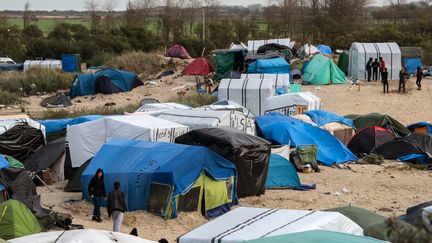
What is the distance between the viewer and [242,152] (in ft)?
47.1

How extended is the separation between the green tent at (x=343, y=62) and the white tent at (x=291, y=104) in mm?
12062

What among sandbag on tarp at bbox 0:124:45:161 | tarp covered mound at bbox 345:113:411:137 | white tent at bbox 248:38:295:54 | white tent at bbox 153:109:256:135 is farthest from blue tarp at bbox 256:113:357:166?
white tent at bbox 248:38:295:54

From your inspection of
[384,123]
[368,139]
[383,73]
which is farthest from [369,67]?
[368,139]

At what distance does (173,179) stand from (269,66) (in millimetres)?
18866

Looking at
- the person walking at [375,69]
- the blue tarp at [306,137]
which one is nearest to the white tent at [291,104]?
the blue tarp at [306,137]

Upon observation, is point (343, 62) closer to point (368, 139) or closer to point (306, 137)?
point (368, 139)

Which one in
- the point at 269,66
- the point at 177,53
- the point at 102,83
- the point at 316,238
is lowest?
the point at 102,83

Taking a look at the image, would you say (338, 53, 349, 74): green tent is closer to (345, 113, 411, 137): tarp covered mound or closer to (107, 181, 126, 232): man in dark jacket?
(345, 113, 411, 137): tarp covered mound

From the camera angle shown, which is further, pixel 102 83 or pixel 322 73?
pixel 102 83

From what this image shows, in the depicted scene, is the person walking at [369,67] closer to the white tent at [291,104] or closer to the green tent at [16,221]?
the white tent at [291,104]

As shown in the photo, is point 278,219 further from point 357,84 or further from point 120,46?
point 120,46

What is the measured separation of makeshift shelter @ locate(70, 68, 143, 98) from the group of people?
1072 cm

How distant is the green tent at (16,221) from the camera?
10.7 meters

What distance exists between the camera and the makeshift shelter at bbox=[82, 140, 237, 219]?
13.0 meters
